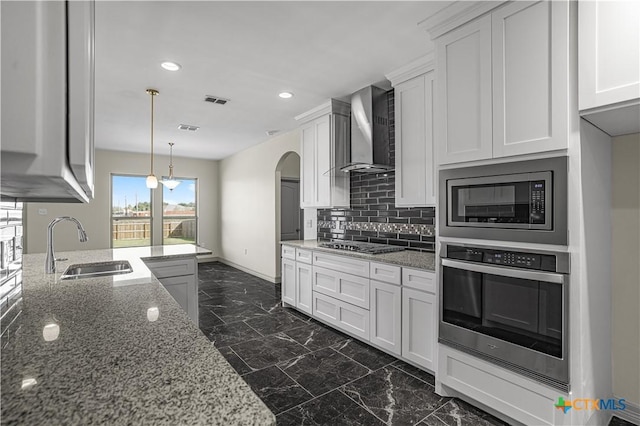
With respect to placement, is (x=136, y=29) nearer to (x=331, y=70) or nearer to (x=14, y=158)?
(x=331, y=70)

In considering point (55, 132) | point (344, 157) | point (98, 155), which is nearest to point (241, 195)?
point (98, 155)

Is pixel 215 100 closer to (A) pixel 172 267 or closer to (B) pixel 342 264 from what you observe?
(A) pixel 172 267

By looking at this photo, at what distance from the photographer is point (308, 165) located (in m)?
4.26

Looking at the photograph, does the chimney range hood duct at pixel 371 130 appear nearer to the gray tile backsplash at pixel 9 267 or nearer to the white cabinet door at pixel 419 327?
the white cabinet door at pixel 419 327

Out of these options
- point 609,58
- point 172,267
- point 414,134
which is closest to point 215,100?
point 172,267

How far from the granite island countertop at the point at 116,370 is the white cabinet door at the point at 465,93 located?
1873 millimetres

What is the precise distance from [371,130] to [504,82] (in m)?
1.58

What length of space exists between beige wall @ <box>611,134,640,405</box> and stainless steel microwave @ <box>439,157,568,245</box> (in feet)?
2.45

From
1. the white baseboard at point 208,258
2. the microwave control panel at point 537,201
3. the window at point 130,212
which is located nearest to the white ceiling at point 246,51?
the microwave control panel at point 537,201

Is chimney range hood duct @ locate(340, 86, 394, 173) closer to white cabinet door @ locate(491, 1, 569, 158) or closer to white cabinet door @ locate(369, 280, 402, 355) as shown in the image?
white cabinet door @ locate(369, 280, 402, 355)

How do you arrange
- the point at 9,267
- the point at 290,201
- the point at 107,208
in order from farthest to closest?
the point at 107,208
the point at 290,201
the point at 9,267

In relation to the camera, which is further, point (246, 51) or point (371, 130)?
point (371, 130)

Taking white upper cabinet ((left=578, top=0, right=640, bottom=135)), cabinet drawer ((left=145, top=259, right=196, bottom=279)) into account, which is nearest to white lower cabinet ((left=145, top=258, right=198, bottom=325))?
cabinet drawer ((left=145, top=259, right=196, bottom=279))

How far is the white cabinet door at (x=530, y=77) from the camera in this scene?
5.38 ft
